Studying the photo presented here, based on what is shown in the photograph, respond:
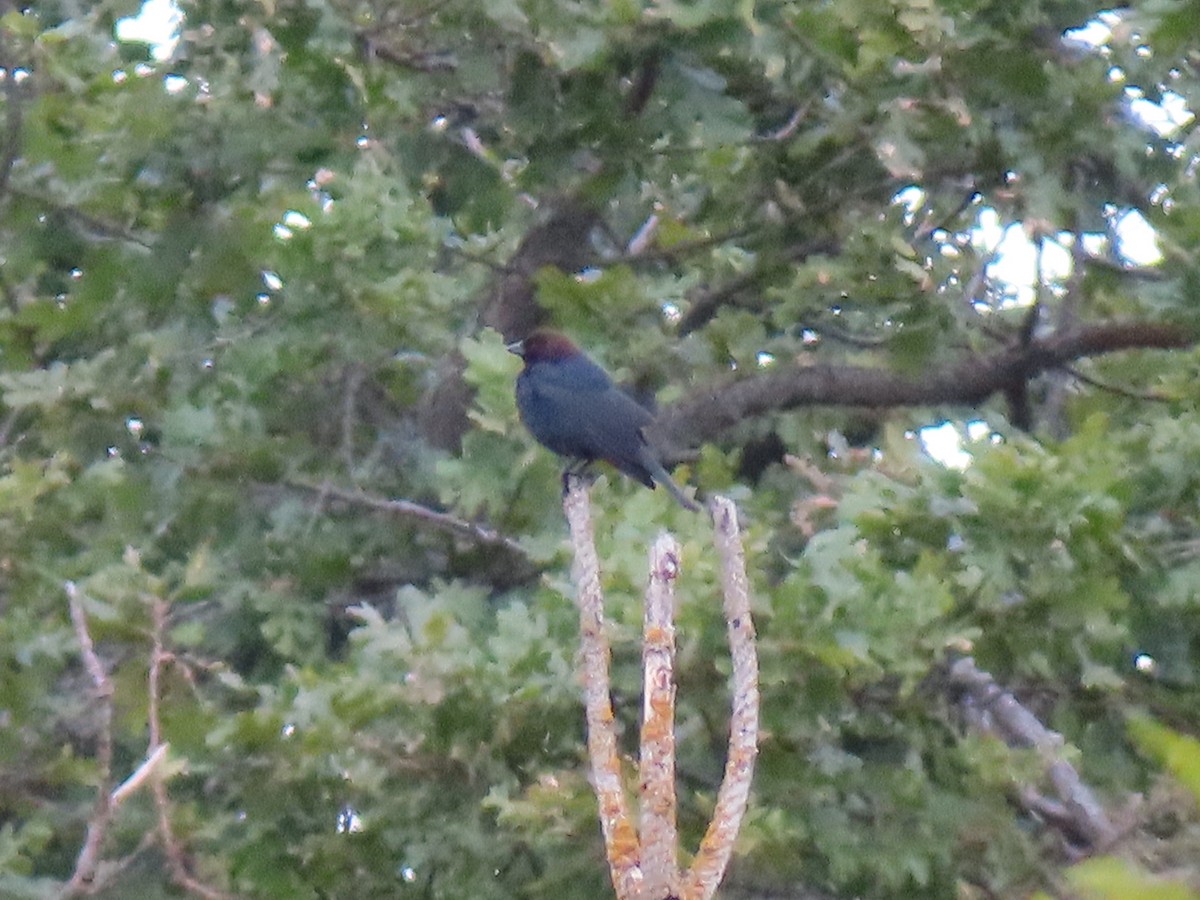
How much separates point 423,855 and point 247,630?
1.78m

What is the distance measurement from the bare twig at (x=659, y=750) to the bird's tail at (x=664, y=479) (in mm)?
2473

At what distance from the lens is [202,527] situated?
5176mm

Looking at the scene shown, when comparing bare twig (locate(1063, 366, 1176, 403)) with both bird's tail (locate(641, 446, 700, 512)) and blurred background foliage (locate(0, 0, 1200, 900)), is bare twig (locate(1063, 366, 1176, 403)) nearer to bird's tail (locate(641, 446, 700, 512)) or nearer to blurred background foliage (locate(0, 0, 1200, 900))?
blurred background foliage (locate(0, 0, 1200, 900))

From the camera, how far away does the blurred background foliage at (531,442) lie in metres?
3.77

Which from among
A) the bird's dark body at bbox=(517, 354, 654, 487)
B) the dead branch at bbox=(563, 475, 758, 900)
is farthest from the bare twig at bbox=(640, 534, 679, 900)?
the bird's dark body at bbox=(517, 354, 654, 487)

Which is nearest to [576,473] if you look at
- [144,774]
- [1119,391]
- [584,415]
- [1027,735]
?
[584,415]

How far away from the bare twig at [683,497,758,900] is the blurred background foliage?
1535 millimetres

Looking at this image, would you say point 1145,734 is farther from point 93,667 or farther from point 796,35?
point 796,35

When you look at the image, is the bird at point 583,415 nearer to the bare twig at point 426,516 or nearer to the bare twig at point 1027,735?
the bare twig at point 426,516

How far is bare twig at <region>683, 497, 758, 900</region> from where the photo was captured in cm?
174

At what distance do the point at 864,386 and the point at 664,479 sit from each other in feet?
2.85

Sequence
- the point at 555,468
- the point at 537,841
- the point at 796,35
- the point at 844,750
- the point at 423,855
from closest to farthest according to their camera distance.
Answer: the point at 537,841
the point at 423,855
the point at 844,750
the point at 796,35
the point at 555,468

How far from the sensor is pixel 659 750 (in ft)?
5.79

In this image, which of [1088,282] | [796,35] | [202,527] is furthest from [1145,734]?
[1088,282]
